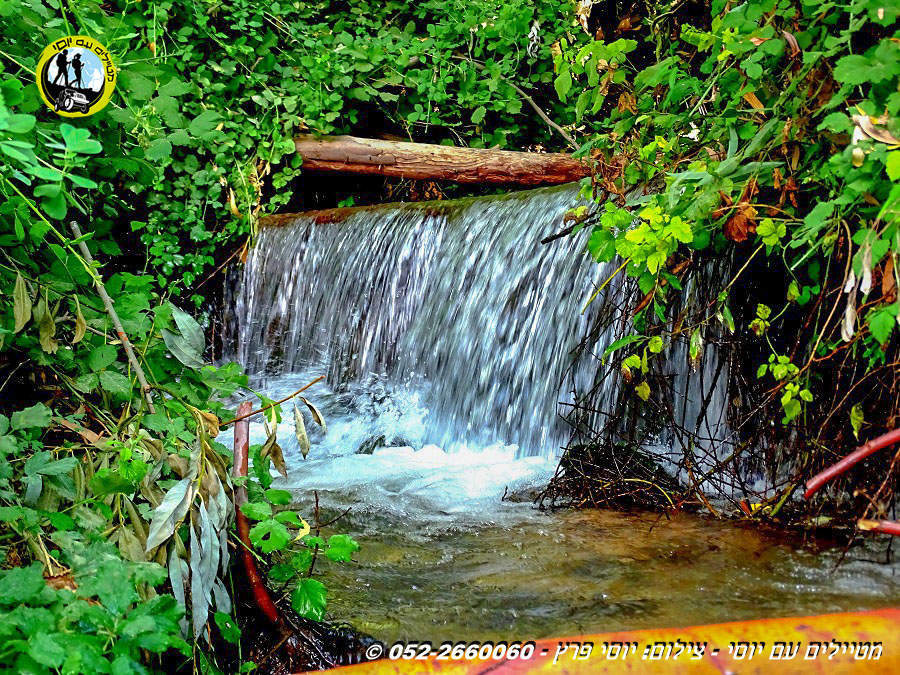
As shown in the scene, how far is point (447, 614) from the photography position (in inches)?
79.5

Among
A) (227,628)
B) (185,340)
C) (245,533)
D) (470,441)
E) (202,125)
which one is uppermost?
(202,125)

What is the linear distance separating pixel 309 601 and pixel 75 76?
1.24m

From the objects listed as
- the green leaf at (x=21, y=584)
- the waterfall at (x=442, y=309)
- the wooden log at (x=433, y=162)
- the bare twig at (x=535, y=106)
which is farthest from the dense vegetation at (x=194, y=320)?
the bare twig at (x=535, y=106)

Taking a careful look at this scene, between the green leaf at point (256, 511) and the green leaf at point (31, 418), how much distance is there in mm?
479

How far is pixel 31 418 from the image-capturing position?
1863 mm

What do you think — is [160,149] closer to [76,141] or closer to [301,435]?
[76,141]

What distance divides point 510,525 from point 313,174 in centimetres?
540

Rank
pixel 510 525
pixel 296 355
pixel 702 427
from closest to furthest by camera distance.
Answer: pixel 510 525 < pixel 702 427 < pixel 296 355

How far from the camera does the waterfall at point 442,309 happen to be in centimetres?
429

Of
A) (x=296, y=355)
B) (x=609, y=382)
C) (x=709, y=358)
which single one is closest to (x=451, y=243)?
(x=296, y=355)

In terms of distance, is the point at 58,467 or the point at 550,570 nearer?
the point at 58,467

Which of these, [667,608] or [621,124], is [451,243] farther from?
[667,608]

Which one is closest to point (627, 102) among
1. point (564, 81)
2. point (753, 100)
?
point (564, 81)

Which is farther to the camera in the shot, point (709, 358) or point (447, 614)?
point (709, 358)
